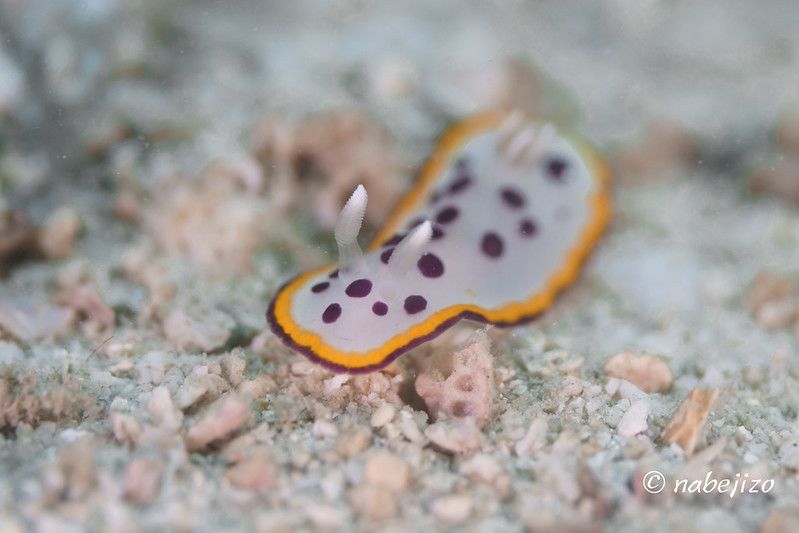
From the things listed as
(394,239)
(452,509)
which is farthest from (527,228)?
(452,509)

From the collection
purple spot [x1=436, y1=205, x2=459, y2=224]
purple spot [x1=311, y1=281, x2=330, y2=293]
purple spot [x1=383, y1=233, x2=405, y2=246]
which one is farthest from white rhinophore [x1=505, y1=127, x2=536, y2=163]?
purple spot [x1=311, y1=281, x2=330, y2=293]

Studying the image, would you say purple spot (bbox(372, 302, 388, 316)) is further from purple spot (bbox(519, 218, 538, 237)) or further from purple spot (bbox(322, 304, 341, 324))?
purple spot (bbox(519, 218, 538, 237))

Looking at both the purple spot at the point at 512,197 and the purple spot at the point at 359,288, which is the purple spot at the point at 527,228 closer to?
the purple spot at the point at 512,197

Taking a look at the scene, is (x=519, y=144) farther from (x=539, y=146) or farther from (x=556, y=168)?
(x=556, y=168)

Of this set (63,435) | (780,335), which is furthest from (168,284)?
(780,335)

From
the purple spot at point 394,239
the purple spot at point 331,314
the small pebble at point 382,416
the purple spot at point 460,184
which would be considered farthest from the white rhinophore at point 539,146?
the small pebble at point 382,416

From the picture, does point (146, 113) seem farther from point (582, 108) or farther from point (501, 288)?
point (582, 108)
